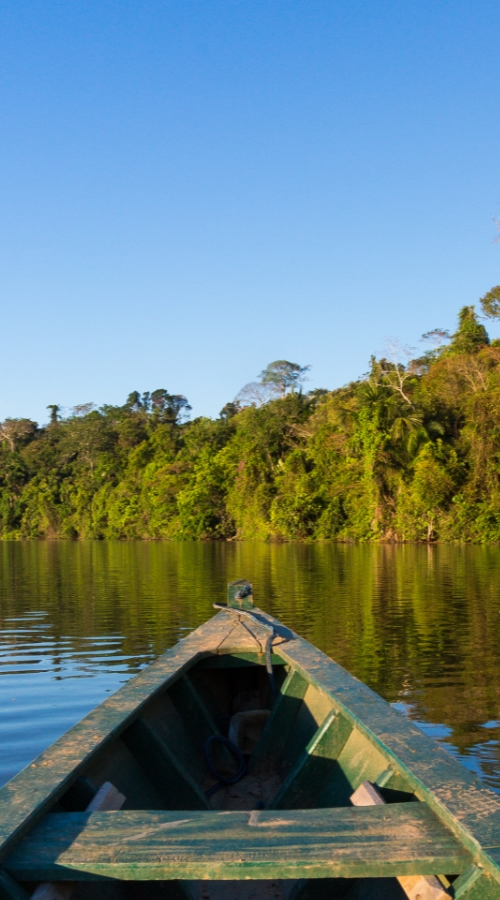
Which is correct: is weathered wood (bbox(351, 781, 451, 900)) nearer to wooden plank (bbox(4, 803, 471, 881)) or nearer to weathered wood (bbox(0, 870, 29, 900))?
wooden plank (bbox(4, 803, 471, 881))

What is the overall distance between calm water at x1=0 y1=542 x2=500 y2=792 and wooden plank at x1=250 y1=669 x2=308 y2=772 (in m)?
1.26

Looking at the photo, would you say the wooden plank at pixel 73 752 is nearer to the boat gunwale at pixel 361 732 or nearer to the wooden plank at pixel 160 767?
the boat gunwale at pixel 361 732

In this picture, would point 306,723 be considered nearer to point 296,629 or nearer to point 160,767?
point 160,767

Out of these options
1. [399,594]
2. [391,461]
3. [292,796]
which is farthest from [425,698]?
[391,461]

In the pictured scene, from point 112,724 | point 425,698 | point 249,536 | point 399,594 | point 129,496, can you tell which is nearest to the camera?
point 112,724

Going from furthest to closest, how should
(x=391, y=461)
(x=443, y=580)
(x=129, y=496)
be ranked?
1. (x=129, y=496)
2. (x=391, y=461)
3. (x=443, y=580)

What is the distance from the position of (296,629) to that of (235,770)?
5.95 meters

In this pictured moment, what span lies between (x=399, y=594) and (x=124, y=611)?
487cm

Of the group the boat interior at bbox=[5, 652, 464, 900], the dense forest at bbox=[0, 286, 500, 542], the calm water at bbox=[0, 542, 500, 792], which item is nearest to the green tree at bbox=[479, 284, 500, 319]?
the dense forest at bbox=[0, 286, 500, 542]

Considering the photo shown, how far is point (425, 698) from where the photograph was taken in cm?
672

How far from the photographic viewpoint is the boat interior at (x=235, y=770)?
2.33 meters

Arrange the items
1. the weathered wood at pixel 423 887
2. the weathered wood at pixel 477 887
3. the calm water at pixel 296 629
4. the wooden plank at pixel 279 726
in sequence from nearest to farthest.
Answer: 1. the weathered wood at pixel 477 887
2. the weathered wood at pixel 423 887
3. the wooden plank at pixel 279 726
4. the calm water at pixel 296 629

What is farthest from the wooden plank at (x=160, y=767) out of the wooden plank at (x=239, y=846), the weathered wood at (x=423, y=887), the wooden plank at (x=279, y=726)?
the weathered wood at (x=423, y=887)

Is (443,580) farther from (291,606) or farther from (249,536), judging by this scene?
(249,536)
